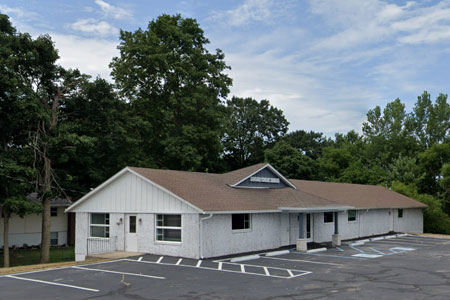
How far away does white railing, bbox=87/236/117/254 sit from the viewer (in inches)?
929

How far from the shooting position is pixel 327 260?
20797 millimetres

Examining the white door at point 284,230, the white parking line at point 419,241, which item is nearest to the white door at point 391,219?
the white parking line at point 419,241

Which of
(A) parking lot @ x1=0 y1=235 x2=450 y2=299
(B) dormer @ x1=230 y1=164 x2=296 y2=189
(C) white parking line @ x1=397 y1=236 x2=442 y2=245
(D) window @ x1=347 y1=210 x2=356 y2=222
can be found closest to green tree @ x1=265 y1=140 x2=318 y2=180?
(D) window @ x1=347 y1=210 x2=356 y2=222

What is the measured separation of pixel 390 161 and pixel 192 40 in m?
33.9

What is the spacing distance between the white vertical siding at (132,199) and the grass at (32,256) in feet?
25.0

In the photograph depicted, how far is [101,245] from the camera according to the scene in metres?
24.1

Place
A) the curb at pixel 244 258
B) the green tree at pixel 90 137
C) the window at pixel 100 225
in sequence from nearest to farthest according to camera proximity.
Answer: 1. the curb at pixel 244 258
2. the window at pixel 100 225
3. the green tree at pixel 90 137

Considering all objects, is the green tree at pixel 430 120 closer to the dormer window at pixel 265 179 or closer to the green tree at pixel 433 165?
the green tree at pixel 433 165

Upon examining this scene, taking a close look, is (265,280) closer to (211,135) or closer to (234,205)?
(234,205)

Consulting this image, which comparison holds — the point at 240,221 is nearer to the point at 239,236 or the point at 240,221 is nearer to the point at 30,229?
the point at 239,236

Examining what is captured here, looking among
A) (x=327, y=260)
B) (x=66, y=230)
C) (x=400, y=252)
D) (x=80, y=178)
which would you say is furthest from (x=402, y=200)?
(x=66, y=230)

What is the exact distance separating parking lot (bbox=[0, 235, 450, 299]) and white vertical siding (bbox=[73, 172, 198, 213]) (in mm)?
2366

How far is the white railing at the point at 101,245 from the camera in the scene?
23.6 m

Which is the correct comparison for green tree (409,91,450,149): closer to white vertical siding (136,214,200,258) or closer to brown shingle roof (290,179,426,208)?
brown shingle roof (290,179,426,208)
